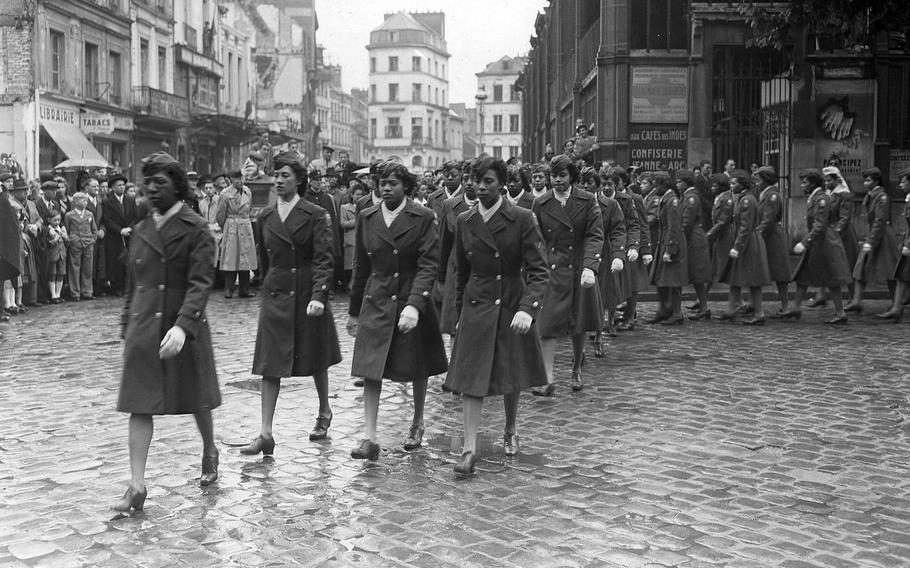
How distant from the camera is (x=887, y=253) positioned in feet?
49.2

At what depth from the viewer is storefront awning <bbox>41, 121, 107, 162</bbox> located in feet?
104

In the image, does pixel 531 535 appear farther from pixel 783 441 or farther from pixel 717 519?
pixel 783 441

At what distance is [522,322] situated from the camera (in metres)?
6.63

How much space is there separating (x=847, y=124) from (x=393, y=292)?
54.6 feet

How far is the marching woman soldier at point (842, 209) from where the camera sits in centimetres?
1464

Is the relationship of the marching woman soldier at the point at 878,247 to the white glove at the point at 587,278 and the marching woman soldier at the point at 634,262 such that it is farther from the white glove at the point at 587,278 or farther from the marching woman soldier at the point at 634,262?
the white glove at the point at 587,278

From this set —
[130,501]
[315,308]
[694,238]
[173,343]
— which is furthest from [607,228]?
[130,501]

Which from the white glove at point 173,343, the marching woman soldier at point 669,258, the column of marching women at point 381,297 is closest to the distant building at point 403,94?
the marching woman soldier at point 669,258

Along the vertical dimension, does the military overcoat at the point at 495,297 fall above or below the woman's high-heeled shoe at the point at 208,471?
Result: above

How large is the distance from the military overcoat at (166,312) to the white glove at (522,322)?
1.87 metres

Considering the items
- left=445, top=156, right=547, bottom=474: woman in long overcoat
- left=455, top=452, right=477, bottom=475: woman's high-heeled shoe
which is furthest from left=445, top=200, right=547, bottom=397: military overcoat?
left=455, top=452, right=477, bottom=475: woman's high-heeled shoe

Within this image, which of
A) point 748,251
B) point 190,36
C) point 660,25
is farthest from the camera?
point 190,36

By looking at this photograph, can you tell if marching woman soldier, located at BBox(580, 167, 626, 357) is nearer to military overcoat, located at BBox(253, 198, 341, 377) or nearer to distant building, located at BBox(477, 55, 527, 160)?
military overcoat, located at BBox(253, 198, 341, 377)

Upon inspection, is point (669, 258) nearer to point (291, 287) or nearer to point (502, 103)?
point (291, 287)
